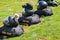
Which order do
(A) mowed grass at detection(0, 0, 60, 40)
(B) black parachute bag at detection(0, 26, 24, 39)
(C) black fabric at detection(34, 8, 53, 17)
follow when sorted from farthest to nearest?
(C) black fabric at detection(34, 8, 53, 17)
(A) mowed grass at detection(0, 0, 60, 40)
(B) black parachute bag at detection(0, 26, 24, 39)

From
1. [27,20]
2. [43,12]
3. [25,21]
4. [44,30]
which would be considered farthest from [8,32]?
[43,12]

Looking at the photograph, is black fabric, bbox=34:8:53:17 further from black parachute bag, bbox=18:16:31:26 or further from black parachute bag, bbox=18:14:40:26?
black parachute bag, bbox=18:16:31:26

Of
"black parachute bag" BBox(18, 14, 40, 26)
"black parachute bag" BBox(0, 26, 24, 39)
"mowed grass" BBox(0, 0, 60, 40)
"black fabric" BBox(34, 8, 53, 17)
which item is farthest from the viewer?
"black fabric" BBox(34, 8, 53, 17)

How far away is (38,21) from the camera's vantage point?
56.2ft

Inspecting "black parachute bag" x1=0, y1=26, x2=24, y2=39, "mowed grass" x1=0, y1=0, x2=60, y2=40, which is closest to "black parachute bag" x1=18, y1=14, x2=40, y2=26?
"mowed grass" x1=0, y1=0, x2=60, y2=40

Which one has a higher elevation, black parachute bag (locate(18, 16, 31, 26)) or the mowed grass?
black parachute bag (locate(18, 16, 31, 26))

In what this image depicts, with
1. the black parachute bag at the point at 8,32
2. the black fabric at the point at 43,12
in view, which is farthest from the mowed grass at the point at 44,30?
the black fabric at the point at 43,12

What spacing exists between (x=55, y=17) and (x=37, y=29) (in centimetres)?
390

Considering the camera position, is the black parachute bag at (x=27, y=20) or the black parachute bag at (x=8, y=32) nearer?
A: the black parachute bag at (x=8, y=32)

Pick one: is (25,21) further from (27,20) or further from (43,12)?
(43,12)

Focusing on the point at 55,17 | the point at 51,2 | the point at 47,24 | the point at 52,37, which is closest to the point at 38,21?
the point at 47,24

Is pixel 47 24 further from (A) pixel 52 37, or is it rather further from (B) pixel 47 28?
(A) pixel 52 37

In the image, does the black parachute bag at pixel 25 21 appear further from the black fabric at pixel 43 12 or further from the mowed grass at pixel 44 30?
the black fabric at pixel 43 12

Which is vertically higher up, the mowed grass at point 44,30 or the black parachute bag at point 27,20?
the black parachute bag at point 27,20
